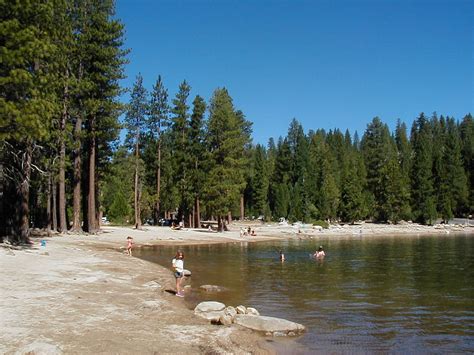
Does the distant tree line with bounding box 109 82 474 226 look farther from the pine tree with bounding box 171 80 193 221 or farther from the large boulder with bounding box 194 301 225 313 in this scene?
the large boulder with bounding box 194 301 225 313

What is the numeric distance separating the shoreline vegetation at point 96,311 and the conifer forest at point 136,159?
21.6 ft

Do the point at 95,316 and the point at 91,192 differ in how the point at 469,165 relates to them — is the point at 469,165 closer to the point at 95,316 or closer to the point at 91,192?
the point at 91,192

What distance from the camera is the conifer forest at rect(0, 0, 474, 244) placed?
923 inches

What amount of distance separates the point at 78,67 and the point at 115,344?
114ft

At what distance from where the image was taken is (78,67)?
40875mm

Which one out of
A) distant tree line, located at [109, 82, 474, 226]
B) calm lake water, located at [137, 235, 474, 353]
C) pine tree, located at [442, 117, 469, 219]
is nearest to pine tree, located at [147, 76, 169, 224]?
distant tree line, located at [109, 82, 474, 226]

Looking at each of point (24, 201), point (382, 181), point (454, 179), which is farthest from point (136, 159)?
point (454, 179)

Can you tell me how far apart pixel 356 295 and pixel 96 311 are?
41.1 ft

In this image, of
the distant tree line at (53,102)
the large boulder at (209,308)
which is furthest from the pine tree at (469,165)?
the large boulder at (209,308)

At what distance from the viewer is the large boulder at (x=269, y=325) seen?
14117 mm

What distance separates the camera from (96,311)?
46.3 feet

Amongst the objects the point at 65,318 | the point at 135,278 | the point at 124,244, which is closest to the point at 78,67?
the point at 124,244

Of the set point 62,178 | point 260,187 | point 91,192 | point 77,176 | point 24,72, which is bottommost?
point 91,192

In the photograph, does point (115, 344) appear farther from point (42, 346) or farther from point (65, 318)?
point (65, 318)
